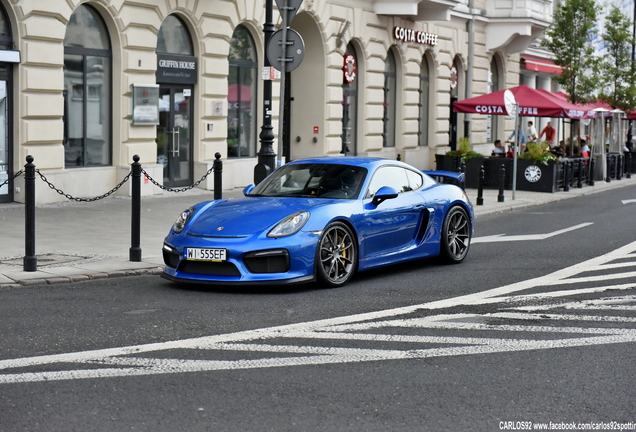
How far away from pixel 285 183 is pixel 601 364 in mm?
5020

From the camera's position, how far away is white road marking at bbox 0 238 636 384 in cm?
616

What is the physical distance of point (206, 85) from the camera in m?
22.4

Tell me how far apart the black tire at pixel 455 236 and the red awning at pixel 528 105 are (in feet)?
46.6

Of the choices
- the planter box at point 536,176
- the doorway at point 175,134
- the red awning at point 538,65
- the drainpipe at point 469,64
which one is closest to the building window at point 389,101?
the drainpipe at point 469,64

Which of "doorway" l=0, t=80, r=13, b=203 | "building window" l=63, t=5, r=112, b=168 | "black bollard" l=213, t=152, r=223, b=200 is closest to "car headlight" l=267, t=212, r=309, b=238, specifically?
"black bollard" l=213, t=152, r=223, b=200

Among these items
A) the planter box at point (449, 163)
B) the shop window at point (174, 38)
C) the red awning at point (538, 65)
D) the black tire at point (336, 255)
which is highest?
the red awning at point (538, 65)

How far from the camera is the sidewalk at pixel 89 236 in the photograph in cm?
1032

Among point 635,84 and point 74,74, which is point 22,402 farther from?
point 635,84

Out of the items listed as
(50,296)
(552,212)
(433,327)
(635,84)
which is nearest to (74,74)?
(552,212)

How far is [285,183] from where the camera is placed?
1073 cm

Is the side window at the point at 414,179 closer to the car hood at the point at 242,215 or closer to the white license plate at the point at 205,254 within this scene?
the car hood at the point at 242,215

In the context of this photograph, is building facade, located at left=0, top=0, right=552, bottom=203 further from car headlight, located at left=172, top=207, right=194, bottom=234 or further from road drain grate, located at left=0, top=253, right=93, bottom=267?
car headlight, located at left=172, top=207, right=194, bottom=234

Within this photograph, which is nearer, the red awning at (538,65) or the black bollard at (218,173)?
the black bollard at (218,173)

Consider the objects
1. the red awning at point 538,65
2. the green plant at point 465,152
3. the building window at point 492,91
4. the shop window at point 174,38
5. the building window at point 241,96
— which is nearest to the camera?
the shop window at point 174,38
